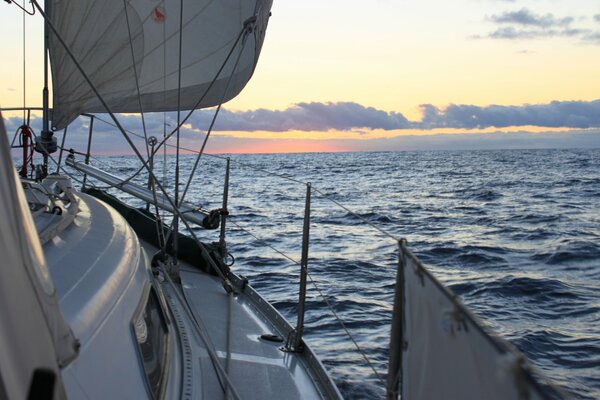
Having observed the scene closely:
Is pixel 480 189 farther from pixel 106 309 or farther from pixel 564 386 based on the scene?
pixel 106 309

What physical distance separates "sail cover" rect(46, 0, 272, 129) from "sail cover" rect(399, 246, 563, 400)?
11.6ft

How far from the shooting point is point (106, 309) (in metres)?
1.93

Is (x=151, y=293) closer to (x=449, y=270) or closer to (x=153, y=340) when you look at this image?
(x=153, y=340)

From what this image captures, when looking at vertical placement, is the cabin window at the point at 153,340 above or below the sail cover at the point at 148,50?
below

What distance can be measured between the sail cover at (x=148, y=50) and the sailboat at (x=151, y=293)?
0.5 inches

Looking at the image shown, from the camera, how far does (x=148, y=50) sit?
5.45 meters

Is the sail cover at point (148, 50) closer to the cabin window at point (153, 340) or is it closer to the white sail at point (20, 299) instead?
the cabin window at point (153, 340)

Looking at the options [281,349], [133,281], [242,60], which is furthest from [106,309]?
[242,60]

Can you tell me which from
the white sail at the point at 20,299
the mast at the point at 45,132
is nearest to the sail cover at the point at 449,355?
the white sail at the point at 20,299

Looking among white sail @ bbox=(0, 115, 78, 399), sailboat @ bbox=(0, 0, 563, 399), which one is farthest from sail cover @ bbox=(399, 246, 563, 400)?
white sail @ bbox=(0, 115, 78, 399)

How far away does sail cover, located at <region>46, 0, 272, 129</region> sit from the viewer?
16.4 feet

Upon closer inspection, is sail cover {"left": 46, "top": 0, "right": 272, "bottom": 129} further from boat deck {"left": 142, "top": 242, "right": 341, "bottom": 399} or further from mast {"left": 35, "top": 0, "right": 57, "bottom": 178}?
boat deck {"left": 142, "top": 242, "right": 341, "bottom": 399}

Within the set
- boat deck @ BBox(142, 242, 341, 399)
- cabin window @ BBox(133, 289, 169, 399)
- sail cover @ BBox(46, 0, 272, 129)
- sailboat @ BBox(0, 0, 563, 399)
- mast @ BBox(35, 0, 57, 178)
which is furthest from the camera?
mast @ BBox(35, 0, 57, 178)

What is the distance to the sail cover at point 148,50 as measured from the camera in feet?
16.4
